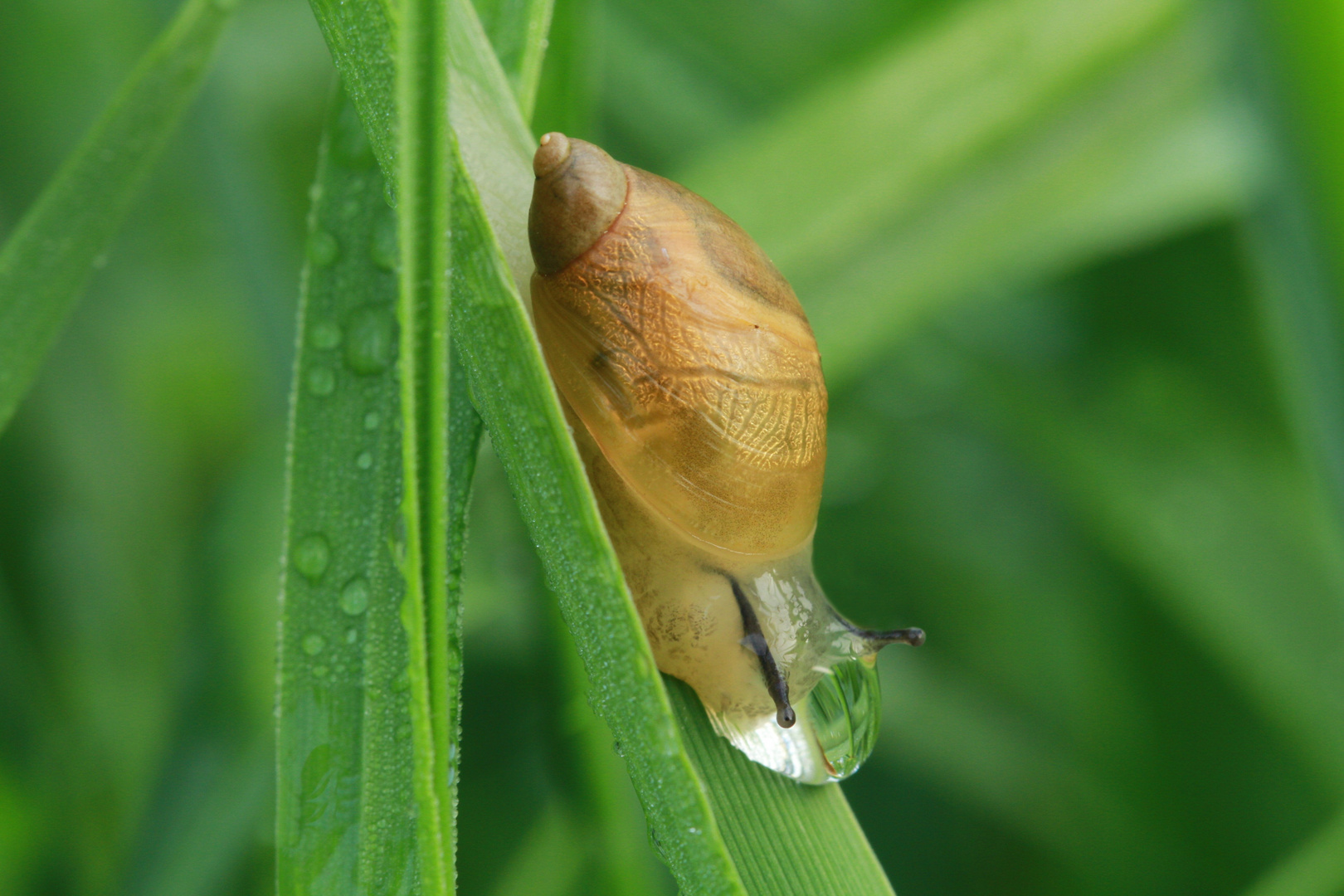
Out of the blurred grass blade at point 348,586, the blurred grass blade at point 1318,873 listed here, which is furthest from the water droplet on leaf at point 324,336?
the blurred grass blade at point 1318,873

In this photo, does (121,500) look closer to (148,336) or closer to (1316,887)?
(148,336)

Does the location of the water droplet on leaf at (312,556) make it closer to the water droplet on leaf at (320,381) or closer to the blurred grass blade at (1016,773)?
the water droplet on leaf at (320,381)

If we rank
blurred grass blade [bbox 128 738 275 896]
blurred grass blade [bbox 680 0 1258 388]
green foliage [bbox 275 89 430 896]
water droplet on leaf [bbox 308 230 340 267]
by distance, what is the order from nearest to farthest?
green foliage [bbox 275 89 430 896], water droplet on leaf [bbox 308 230 340 267], blurred grass blade [bbox 128 738 275 896], blurred grass blade [bbox 680 0 1258 388]

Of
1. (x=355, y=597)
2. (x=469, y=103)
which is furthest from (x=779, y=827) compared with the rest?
(x=469, y=103)

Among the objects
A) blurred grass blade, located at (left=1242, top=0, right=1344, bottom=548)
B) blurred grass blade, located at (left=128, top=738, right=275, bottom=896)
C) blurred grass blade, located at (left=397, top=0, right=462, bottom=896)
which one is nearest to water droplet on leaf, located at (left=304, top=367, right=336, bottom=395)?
blurred grass blade, located at (left=397, top=0, right=462, bottom=896)

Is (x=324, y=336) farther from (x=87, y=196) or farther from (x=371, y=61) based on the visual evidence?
(x=87, y=196)

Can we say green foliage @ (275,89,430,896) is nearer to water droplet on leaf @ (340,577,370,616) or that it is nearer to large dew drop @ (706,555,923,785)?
water droplet on leaf @ (340,577,370,616)

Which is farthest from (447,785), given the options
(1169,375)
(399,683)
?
(1169,375)
